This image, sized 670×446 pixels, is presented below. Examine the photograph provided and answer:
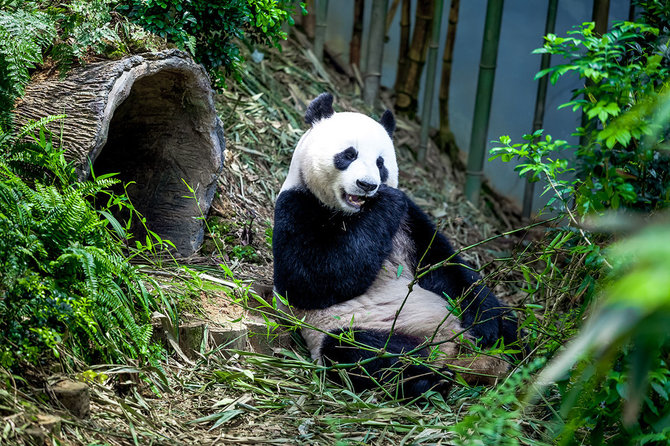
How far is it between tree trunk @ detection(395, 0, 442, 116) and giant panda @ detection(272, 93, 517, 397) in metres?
4.41

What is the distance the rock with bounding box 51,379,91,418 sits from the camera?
203 centimetres

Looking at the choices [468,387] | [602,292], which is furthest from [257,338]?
[602,292]

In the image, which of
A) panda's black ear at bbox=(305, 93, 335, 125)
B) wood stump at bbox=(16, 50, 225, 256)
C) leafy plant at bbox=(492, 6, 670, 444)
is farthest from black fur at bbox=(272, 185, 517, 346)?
leafy plant at bbox=(492, 6, 670, 444)

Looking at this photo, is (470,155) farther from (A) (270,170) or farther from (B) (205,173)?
(B) (205,173)

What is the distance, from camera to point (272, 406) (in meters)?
2.67

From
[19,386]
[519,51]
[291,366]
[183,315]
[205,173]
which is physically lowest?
[291,366]

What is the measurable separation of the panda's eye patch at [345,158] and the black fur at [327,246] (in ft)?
0.85

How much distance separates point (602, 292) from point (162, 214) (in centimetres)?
297

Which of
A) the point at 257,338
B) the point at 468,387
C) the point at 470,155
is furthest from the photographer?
the point at 470,155

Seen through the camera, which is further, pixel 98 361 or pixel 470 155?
pixel 470 155

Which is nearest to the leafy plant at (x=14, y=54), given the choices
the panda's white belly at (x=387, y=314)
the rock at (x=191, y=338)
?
the rock at (x=191, y=338)

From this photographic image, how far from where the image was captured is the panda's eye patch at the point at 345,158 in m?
3.22

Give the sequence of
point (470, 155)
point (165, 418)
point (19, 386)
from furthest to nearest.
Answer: point (470, 155) < point (165, 418) < point (19, 386)

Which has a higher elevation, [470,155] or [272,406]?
[470,155]
